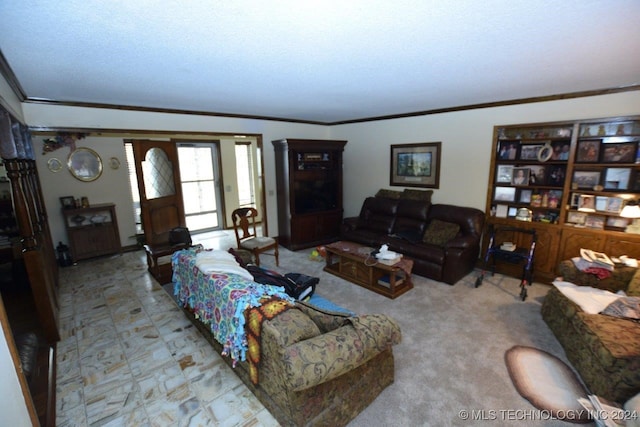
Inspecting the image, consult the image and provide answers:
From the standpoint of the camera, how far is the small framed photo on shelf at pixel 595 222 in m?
3.45

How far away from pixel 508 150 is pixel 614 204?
52.6 inches

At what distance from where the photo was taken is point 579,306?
2514 mm

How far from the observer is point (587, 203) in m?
3.52

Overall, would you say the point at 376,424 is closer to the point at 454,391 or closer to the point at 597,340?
the point at 454,391

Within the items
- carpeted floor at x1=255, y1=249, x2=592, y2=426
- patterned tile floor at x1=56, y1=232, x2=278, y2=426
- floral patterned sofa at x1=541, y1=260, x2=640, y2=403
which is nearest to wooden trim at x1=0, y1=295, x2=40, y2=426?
patterned tile floor at x1=56, y1=232, x2=278, y2=426

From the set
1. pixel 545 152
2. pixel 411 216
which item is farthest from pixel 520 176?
pixel 411 216

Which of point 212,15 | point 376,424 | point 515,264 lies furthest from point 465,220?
point 212,15

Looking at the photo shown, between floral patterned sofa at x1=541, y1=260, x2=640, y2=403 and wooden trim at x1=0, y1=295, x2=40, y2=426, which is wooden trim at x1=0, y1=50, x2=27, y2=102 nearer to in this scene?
wooden trim at x1=0, y1=295, x2=40, y2=426

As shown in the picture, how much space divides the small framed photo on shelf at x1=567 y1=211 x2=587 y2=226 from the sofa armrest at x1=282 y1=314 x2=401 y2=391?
3.36 m

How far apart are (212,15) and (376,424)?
268cm

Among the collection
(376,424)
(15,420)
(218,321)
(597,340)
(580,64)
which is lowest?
(376,424)

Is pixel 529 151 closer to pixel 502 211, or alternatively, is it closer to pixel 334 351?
pixel 502 211

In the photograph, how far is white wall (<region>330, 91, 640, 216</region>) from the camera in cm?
341

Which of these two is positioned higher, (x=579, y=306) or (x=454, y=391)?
(x=579, y=306)
